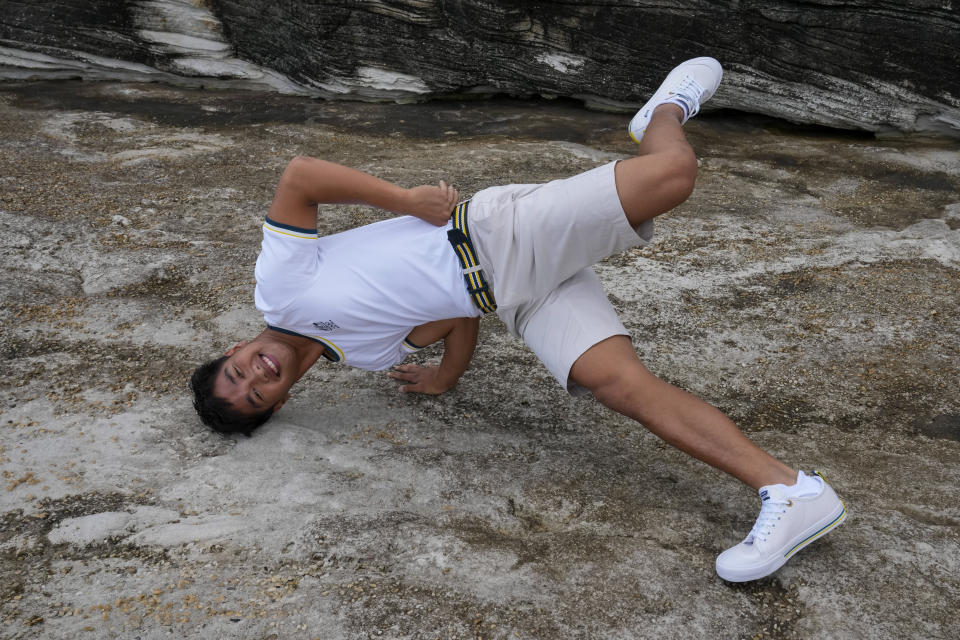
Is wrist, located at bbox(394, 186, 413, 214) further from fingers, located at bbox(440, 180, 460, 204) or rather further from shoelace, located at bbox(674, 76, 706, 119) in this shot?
shoelace, located at bbox(674, 76, 706, 119)

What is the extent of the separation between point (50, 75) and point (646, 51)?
5.27 metres

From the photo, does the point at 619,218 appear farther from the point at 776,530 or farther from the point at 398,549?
the point at 398,549

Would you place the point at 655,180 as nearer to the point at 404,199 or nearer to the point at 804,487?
the point at 404,199

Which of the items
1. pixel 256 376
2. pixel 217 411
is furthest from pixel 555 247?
pixel 217 411

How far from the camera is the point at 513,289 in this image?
88.0 inches

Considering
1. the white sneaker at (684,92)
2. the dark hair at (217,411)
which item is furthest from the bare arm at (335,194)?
the white sneaker at (684,92)

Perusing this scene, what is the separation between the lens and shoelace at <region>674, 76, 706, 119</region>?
2506mm

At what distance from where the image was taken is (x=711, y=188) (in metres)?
4.82

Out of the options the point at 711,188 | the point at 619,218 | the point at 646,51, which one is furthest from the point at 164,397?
the point at 646,51

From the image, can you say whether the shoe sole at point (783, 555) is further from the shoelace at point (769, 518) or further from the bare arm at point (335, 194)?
the bare arm at point (335, 194)

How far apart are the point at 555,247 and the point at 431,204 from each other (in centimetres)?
38

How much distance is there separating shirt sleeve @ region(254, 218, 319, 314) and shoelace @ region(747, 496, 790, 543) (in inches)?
54.7

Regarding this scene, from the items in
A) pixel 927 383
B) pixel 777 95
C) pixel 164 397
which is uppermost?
pixel 777 95

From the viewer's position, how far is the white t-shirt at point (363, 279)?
7.43ft
